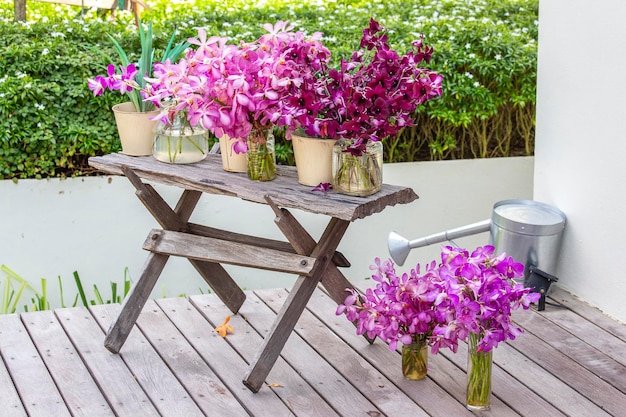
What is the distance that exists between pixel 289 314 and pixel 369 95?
2.41 ft

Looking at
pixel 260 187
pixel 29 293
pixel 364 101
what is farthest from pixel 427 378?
pixel 29 293

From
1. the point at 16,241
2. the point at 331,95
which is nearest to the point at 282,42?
the point at 331,95

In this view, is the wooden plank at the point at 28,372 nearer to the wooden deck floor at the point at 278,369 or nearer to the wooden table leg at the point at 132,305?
the wooden deck floor at the point at 278,369

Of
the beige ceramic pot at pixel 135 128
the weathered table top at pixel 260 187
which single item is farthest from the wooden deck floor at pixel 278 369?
the beige ceramic pot at pixel 135 128

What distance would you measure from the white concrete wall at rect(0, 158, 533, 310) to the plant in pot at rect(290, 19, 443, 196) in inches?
69.7

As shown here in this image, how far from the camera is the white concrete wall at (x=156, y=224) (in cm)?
442

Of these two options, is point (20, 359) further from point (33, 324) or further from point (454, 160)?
point (454, 160)

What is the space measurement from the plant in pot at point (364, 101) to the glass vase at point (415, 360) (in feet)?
1.79

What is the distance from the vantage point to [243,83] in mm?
2893

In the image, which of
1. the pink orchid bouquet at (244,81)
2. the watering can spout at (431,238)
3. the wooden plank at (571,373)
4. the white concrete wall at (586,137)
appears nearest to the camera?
the pink orchid bouquet at (244,81)

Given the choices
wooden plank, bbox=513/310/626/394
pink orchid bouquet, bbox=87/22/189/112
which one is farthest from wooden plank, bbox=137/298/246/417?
wooden plank, bbox=513/310/626/394

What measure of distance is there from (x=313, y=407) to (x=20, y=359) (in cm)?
107

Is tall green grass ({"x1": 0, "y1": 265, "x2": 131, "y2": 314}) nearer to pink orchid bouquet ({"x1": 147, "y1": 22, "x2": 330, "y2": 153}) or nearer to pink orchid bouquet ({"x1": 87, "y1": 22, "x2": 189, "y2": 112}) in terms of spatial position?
pink orchid bouquet ({"x1": 87, "y1": 22, "x2": 189, "y2": 112})

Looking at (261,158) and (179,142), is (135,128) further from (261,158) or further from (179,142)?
(261,158)
